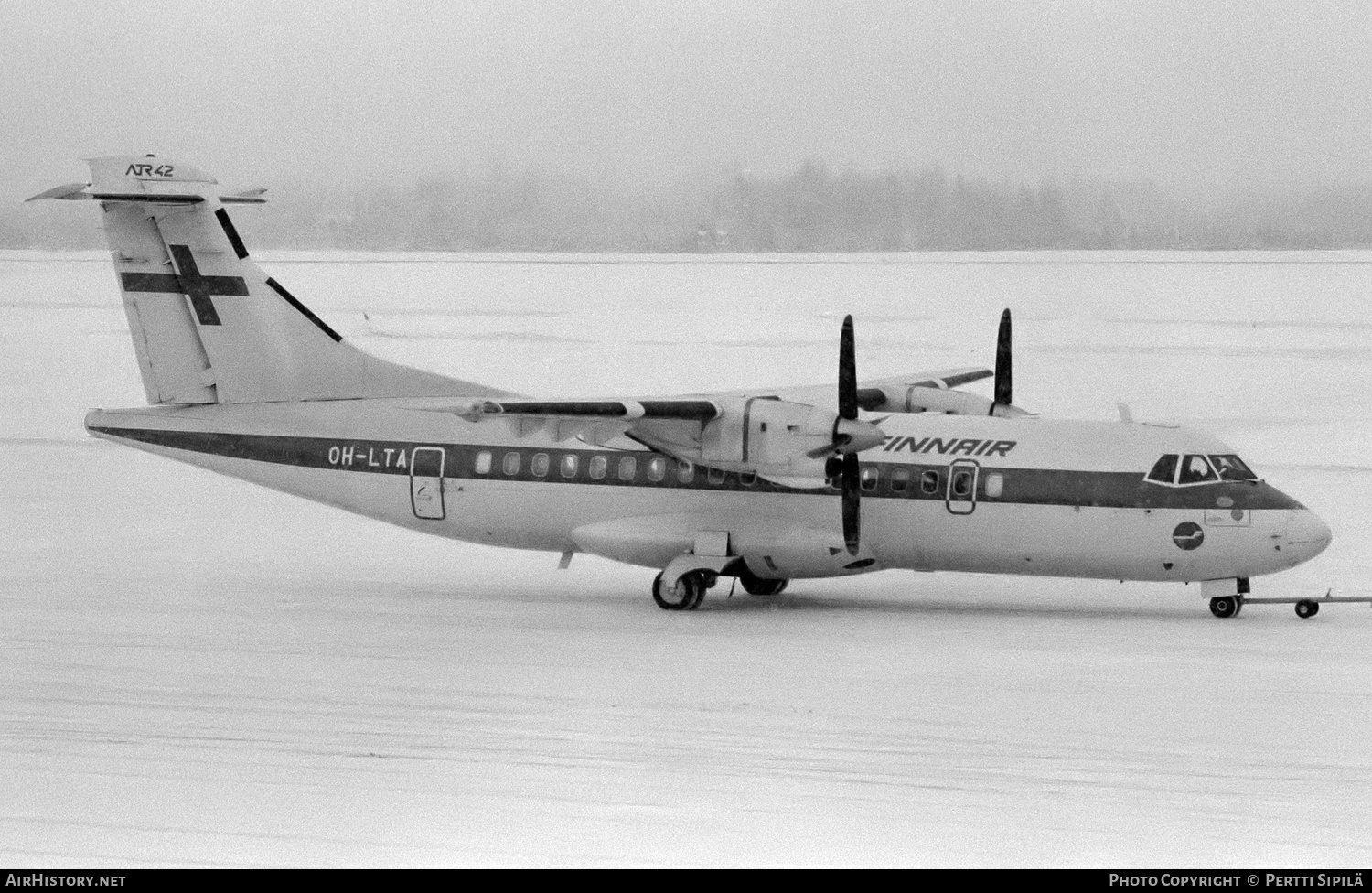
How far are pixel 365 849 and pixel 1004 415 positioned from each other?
1082 cm

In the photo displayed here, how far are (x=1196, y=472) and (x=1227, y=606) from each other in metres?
1.31

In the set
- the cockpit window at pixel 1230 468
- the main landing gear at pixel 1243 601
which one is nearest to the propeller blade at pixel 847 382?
the cockpit window at pixel 1230 468

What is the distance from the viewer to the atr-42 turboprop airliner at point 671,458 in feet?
51.9

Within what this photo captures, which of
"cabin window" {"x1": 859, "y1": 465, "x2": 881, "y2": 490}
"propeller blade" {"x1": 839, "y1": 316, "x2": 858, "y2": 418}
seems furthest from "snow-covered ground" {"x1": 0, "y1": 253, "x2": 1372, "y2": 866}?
"propeller blade" {"x1": 839, "y1": 316, "x2": 858, "y2": 418}

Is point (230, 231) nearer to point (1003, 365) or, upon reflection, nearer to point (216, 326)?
point (216, 326)

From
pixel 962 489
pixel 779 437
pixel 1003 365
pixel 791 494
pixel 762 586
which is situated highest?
pixel 1003 365

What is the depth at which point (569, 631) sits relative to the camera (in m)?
15.7

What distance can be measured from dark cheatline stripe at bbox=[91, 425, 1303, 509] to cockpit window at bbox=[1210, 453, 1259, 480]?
99 mm

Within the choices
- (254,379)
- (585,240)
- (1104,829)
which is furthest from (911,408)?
(585,240)

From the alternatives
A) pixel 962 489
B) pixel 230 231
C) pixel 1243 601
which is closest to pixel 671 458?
pixel 962 489

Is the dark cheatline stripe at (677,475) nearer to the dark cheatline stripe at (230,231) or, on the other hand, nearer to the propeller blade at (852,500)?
the propeller blade at (852,500)

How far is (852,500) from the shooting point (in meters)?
16.0

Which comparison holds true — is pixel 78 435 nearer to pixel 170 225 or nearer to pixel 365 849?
pixel 170 225

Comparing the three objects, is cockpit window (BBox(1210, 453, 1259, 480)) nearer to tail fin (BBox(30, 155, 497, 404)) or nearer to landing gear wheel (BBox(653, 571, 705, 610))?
landing gear wheel (BBox(653, 571, 705, 610))
